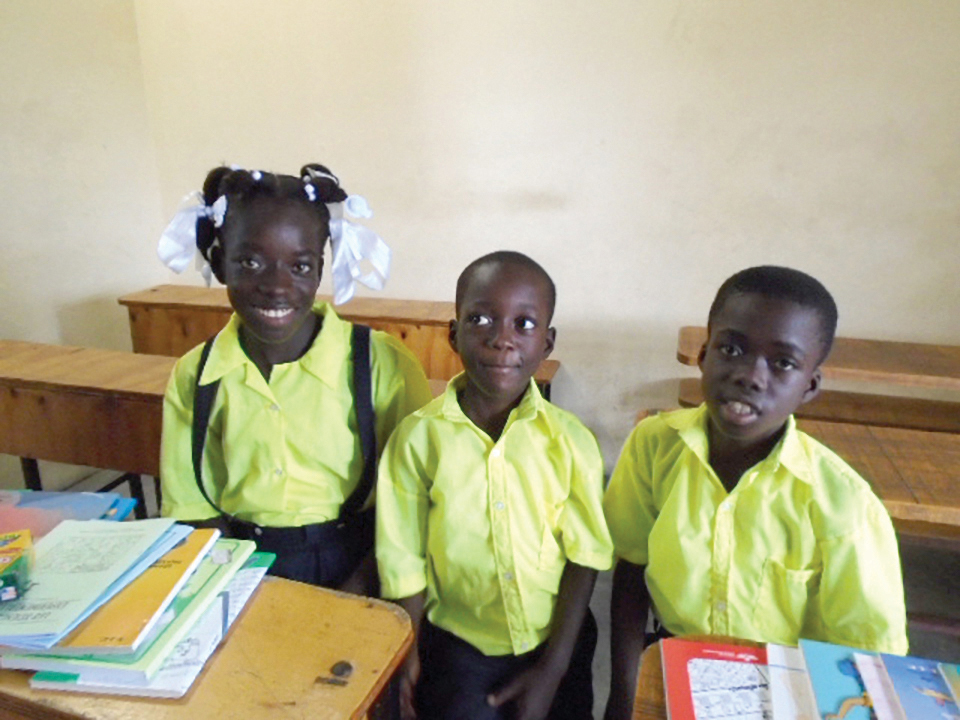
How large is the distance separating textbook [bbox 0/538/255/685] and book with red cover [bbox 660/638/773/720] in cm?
62

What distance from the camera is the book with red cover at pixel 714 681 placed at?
72 centimetres

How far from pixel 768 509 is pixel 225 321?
258 cm

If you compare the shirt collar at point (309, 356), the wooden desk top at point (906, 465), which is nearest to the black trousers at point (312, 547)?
the shirt collar at point (309, 356)

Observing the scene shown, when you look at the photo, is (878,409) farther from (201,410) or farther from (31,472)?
(31,472)

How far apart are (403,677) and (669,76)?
2638 mm

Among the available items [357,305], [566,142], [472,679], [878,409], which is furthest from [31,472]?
[878,409]

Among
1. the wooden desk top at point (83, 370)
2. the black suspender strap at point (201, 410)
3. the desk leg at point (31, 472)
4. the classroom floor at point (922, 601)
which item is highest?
the black suspender strap at point (201, 410)

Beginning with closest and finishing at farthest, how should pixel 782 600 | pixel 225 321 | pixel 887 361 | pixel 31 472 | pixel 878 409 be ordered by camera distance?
1. pixel 782 600
2. pixel 31 472
3. pixel 887 361
4. pixel 878 409
5. pixel 225 321

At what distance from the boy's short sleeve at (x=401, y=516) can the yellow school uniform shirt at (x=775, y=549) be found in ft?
1.50

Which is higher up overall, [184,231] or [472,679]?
[184,231]

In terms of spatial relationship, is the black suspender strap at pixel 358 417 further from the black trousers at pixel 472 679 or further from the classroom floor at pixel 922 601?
the classroom floor at pixel 922 601

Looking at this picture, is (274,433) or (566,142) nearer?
(274,433)

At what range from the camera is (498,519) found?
1217mm

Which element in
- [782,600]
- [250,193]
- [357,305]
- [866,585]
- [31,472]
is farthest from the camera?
[357,305]
